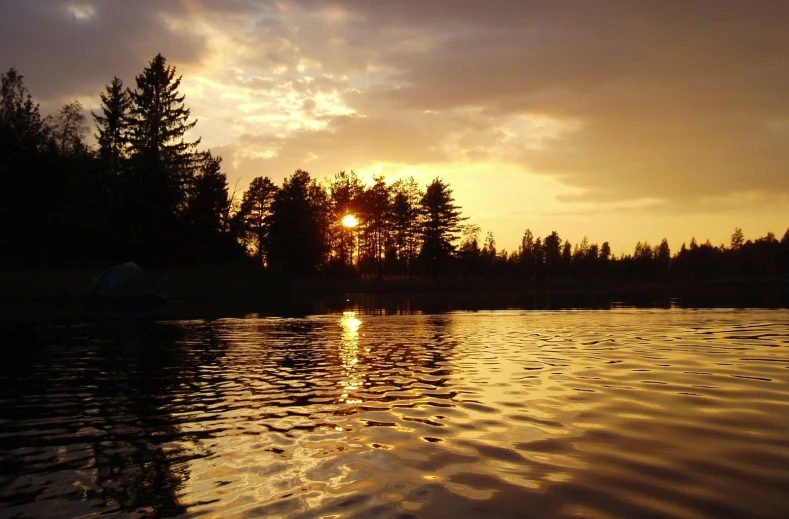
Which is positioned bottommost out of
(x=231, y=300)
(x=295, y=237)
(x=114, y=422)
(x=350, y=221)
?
(x=114, y=422)

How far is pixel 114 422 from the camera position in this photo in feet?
33.8

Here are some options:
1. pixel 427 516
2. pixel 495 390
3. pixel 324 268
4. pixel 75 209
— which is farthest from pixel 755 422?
pixel 324 268

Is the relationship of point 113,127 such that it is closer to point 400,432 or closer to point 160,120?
point 160,120

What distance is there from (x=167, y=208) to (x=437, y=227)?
5912 centimetres

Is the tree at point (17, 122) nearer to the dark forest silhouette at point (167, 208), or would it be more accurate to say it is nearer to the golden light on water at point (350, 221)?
the dark forest silhouette at point (167, 208)

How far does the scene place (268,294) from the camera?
222ft

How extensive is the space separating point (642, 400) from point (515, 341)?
33.5ft

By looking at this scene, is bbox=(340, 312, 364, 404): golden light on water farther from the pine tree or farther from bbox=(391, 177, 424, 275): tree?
Answer: bbox=(391, 177, 424, 275): tree

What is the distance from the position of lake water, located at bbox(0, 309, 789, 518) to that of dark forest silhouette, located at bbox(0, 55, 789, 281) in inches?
1939

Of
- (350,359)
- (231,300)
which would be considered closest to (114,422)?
(350,359)

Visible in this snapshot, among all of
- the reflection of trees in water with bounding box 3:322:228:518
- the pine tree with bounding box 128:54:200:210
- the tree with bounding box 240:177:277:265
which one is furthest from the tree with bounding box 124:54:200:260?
the reflection of trees in water with bounding box 3:322:228:518

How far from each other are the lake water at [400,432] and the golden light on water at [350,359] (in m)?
0.13

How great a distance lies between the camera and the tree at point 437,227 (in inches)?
4579

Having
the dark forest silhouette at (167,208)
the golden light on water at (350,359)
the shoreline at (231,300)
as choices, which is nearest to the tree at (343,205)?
the dark forest silhouette at (167,208)
